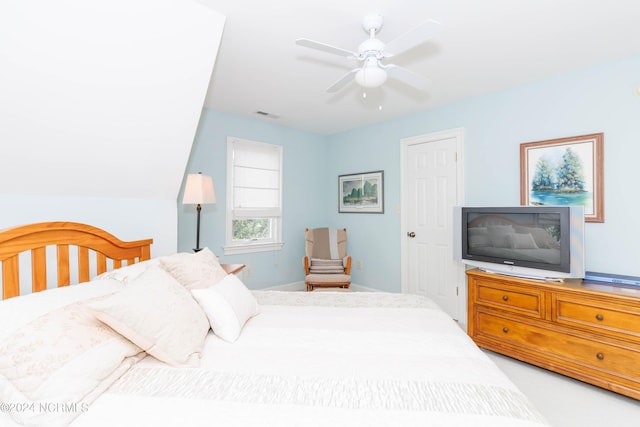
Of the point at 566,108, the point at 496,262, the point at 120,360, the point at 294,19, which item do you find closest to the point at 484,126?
the point at 566,108

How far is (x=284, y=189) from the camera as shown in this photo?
4.56 meters

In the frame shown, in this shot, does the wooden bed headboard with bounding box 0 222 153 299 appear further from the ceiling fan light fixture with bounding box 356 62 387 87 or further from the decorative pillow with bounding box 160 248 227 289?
the ceiling fan light fixture with bounding box 356 62 387 87

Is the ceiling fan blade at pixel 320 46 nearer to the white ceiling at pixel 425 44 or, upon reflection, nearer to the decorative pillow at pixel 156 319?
the white ceiling at pixel 425 44

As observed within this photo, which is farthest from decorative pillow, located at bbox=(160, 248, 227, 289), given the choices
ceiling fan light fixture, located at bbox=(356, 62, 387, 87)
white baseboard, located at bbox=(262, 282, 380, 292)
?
white baseboard, located at bbox=(262, 282, 380, 292)

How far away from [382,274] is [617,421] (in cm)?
261

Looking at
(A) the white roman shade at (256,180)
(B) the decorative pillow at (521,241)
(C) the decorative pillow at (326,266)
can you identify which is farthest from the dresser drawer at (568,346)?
(A) the white roman shade at (256,180)

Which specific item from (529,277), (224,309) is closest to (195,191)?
(224,309)

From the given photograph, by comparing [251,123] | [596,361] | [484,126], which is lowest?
[596,361]

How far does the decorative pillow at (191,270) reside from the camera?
1727mm

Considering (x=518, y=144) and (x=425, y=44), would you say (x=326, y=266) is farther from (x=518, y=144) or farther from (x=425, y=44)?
(x=425, y=44)

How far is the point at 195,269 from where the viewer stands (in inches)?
70.2

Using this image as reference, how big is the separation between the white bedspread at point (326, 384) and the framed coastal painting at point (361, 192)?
2.79 meters

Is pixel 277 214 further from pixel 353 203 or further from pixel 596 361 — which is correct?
pixel 596 361

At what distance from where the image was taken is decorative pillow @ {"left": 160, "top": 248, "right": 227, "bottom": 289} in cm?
173
